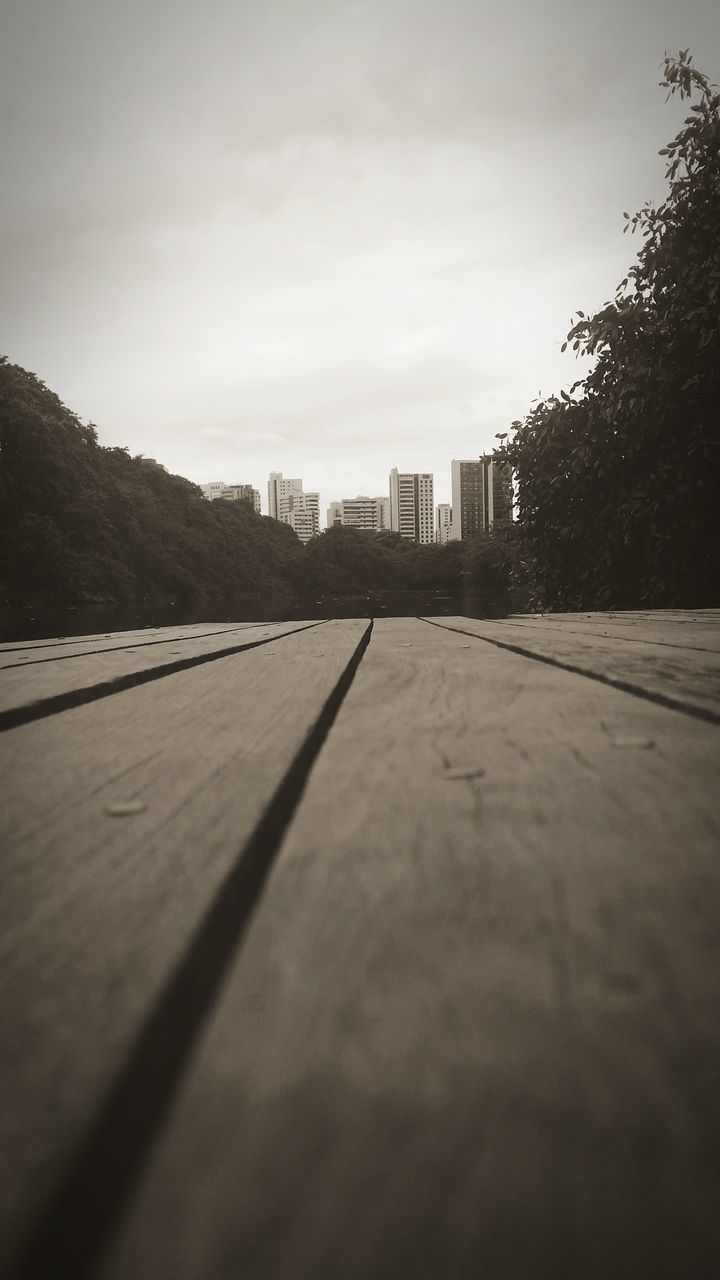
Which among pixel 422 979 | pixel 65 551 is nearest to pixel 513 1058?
pixel 422 979

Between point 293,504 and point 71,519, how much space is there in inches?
5194

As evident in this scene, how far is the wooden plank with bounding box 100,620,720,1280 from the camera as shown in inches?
8.4

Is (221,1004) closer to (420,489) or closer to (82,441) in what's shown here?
(82,441)

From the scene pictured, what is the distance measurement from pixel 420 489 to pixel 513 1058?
158315 mm

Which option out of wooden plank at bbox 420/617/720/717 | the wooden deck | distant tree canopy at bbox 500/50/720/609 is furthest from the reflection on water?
the wooden deck

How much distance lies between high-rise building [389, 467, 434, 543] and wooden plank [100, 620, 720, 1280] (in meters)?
151

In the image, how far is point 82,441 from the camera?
1259 inches

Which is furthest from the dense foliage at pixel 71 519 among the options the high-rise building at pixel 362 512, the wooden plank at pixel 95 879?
the high-rise building at pixel 362 512

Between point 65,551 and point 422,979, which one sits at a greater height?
point 65,551

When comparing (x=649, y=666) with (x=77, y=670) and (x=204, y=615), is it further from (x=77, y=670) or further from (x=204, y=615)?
(x=204, y=615)

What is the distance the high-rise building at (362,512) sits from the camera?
150 m

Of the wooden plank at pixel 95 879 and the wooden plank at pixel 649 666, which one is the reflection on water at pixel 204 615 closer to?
the wooden plank at pixel 649 666

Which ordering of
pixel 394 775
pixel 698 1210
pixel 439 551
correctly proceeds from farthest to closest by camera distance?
pixel 439 551 → pixel 394 775 → pixel 698 1210

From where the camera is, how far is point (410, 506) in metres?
152
